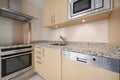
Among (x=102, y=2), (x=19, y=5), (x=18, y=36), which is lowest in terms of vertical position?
(x=18, y=36)

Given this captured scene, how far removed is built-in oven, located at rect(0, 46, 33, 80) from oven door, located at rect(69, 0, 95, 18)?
1.23m

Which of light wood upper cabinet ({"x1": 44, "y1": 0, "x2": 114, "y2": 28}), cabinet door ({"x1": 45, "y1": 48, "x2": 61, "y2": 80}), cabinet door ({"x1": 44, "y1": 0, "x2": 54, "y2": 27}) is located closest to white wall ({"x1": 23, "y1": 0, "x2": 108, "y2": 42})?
light wood upper cabinet ({"x1": 44, "y1": 0, "x2": 114, "y2": 28})

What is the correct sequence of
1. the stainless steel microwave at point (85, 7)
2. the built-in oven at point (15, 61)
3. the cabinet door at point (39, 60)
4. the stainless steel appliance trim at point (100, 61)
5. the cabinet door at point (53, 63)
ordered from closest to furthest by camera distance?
the stainless steel appliance trim at point (100, 61) < the stainless steel microwave at point (85, 7) < the cabinet door at point (53, 63) < the built-in oven at point (15, 61) < the cabinet door at point (39, 60)

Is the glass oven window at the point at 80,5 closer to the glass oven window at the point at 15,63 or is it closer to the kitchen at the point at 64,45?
the kitchen at the point at 64,45

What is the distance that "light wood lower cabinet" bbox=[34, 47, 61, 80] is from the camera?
1367 mm

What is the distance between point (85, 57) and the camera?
0.93 meters

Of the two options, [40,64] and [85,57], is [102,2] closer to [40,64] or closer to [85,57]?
[85,57]

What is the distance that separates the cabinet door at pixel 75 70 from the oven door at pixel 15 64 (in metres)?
1.00

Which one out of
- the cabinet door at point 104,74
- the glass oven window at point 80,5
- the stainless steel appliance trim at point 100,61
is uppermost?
the glass oven window at point 80,5

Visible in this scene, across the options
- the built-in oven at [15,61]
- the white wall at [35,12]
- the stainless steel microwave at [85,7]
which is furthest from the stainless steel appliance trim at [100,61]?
the white wall at [35,12]

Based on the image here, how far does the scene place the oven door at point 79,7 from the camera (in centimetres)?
121

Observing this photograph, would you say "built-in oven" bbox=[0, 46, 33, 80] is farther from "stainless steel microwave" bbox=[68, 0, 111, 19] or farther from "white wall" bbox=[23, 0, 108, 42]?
"stainless steel microwave" bbox=[68, 0, 111, 19]

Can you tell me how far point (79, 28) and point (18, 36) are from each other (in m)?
1.64

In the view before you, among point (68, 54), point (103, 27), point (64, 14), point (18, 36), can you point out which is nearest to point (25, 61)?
point (18, 36)
